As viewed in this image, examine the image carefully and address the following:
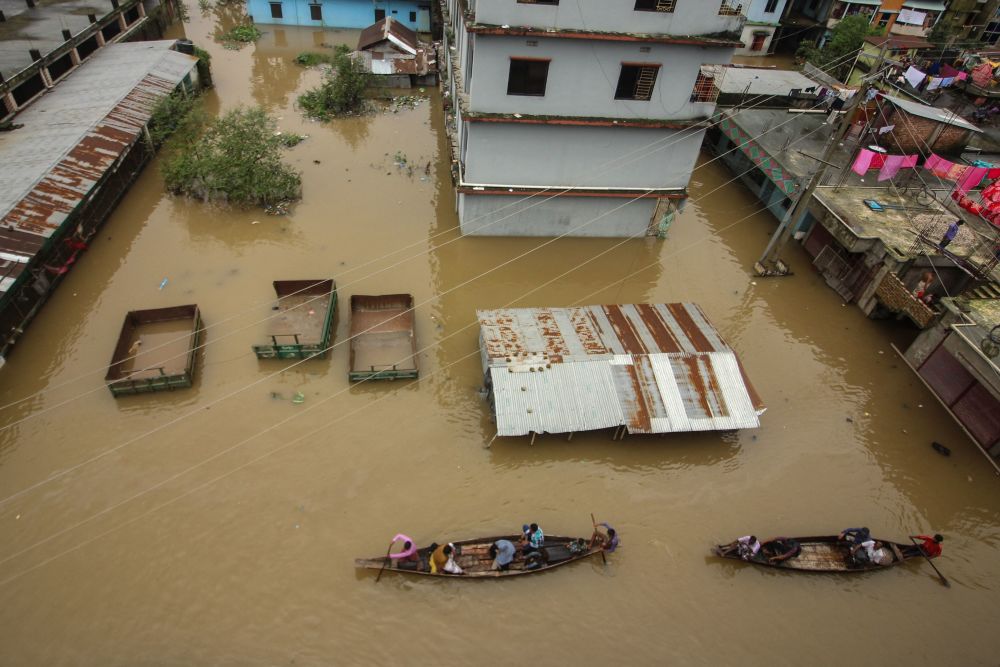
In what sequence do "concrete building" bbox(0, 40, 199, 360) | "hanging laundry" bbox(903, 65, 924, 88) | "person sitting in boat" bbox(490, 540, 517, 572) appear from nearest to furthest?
"person sitting in boat" bbox(490, 540, 517, 572)
"concrete building" bbox(0, 40, 199, 360)
"hanging laundry" bbox(903, 65, 924, 88)

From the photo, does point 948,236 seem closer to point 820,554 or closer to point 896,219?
point 896,219

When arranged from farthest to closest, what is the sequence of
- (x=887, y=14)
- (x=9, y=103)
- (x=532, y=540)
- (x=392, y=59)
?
(x=887, y=14), (x=392, y=59), (x=9, y=103), (x=532, y=540)

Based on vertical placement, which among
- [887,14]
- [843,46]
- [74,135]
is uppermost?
A: [887,14]

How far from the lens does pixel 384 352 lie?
1973 centimetres

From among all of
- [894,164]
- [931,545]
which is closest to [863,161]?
[894,164]

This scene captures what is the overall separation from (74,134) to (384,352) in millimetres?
18985

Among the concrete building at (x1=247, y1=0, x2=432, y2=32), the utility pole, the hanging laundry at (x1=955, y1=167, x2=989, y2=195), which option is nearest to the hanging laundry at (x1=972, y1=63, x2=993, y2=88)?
the hanging laundry at (x1=955, y1=167, x2=989, y2=195)

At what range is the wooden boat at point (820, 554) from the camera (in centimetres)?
→ 1485

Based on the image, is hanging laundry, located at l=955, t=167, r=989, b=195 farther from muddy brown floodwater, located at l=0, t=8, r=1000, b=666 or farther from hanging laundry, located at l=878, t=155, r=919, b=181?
muddy brown floodwater, located at l=0, t=8, r=1000, b=666

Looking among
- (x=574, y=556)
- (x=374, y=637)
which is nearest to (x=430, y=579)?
(x=374, y=637)

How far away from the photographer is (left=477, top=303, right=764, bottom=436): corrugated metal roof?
1658cm

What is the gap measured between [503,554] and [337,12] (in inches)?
1843

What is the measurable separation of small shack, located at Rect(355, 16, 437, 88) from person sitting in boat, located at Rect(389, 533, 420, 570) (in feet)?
107

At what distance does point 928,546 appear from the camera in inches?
596
